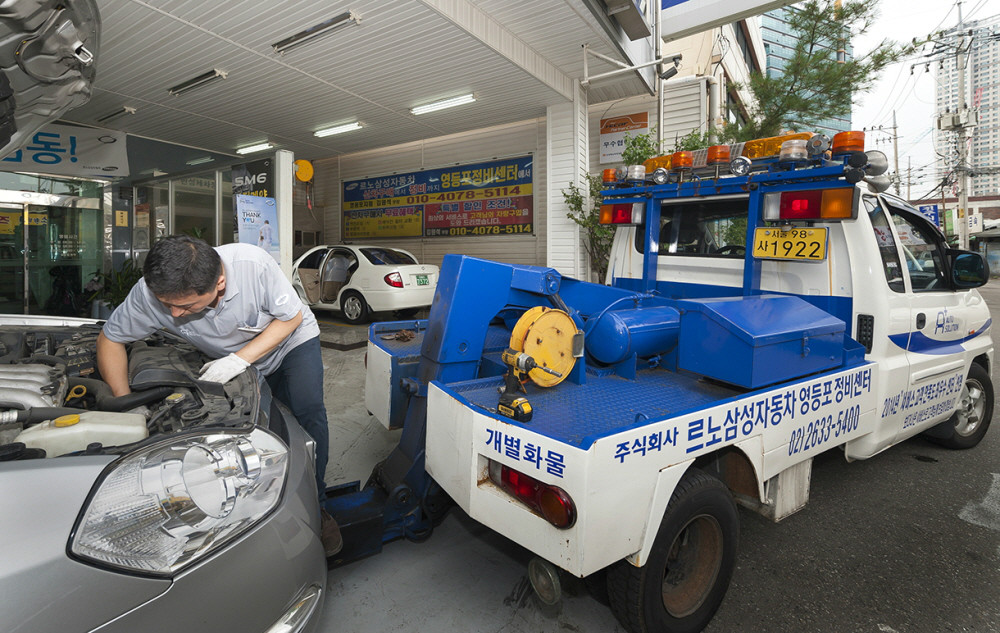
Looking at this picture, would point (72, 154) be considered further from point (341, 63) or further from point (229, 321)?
point (229, 321)

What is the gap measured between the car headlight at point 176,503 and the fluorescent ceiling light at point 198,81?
7409 mm

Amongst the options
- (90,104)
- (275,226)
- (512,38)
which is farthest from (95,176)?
(512,38)

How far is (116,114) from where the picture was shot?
840 cm

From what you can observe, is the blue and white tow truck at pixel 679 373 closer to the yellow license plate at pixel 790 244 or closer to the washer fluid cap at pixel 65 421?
the yellow license plate at pixel 790 244

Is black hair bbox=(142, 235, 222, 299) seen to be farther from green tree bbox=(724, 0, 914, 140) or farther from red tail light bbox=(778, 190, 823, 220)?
green tree bbox=(724, 0, 914, 140)

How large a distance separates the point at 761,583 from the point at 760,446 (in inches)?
28.1

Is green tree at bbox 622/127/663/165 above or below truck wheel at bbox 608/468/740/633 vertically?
above

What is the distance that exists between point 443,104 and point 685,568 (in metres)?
8.21

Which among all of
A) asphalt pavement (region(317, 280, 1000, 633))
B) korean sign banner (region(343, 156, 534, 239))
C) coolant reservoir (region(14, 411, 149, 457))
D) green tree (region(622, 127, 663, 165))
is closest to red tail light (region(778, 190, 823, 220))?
asphalt pavement (region(317, 280, 1000, 633))

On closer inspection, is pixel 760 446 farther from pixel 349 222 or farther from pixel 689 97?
pixel 349 222

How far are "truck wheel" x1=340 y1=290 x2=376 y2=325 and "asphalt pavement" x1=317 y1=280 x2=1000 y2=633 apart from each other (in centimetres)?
546

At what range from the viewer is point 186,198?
9.05m

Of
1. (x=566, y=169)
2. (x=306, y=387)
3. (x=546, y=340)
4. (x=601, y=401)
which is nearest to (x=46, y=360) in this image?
(x=306, y=387)

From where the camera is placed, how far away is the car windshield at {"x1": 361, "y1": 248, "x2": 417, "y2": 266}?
8404mm
